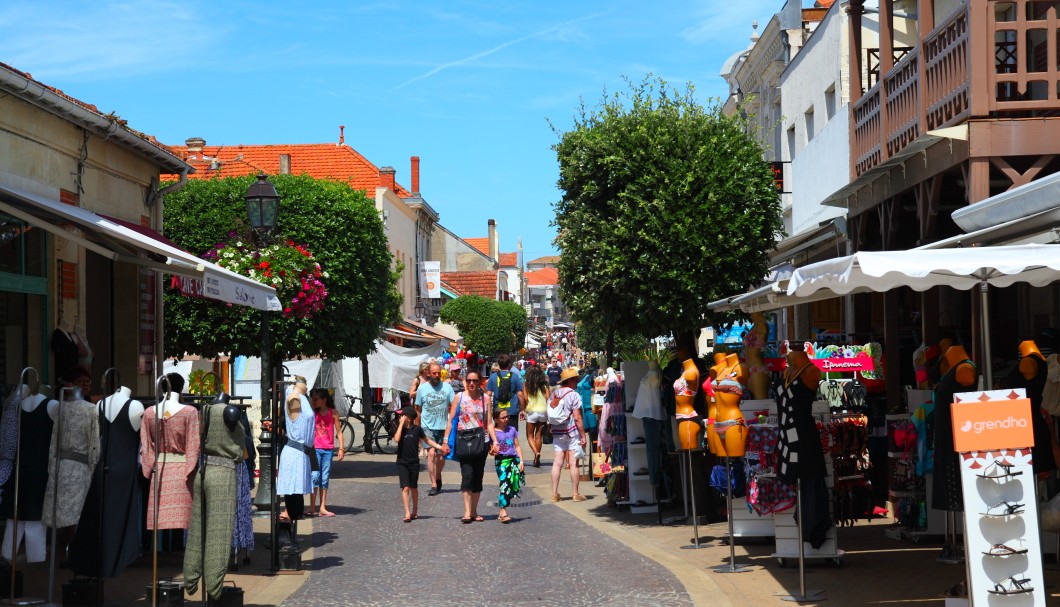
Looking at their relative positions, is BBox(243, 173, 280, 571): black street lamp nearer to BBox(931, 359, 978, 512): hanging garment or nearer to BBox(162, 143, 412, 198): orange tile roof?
BBox(931, 359, 978, 512): hanging garment

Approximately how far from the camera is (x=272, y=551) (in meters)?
10.4

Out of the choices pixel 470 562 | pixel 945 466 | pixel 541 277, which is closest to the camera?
pixel 945 466

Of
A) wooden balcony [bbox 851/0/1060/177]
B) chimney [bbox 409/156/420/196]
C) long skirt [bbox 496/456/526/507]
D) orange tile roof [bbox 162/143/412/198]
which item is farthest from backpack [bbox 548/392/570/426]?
chimney [bbox 409/156/420/196]

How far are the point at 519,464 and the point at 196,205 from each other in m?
8.69

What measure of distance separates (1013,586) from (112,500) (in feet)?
19.3

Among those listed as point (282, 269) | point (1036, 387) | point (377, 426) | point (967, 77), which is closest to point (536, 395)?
point (282, 269)

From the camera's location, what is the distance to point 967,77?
1089 centimetres

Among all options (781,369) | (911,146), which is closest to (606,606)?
(781,369)

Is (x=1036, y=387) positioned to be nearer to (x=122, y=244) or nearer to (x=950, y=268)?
(x=950, y=268)

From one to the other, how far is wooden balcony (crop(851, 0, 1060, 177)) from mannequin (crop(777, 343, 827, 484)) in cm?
331

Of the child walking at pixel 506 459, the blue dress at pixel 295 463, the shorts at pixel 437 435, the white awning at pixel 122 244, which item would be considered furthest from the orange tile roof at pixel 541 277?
the white awning at pixel 122 244

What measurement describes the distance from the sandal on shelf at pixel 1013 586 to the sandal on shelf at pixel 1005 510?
0.37 m

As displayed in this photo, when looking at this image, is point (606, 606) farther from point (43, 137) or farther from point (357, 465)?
point (357, 465)

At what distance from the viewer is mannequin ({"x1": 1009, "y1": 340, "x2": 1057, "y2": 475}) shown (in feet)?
28.2
